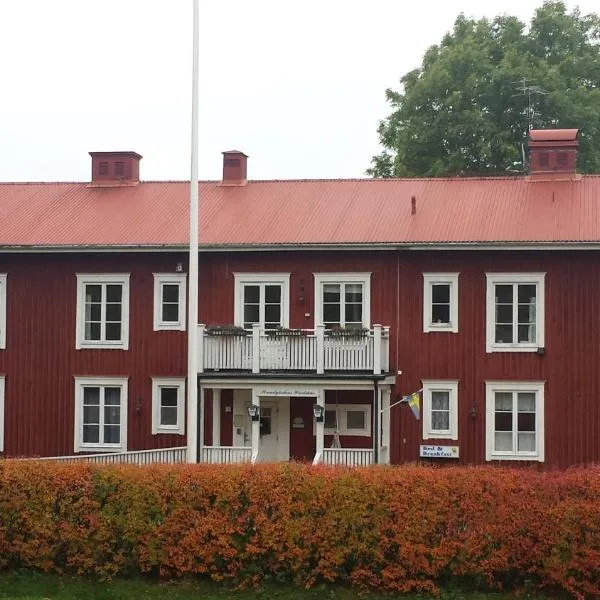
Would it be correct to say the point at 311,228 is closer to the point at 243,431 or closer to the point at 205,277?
the point at 205,277

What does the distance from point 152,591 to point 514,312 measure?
13028 mm

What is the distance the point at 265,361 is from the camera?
96.8 ft

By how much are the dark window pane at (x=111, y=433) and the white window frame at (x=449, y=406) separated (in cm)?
771

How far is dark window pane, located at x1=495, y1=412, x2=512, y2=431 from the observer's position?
29.5 m

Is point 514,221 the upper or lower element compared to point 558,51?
lower

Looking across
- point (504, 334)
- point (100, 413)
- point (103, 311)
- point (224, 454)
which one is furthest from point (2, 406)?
point (504, 334)

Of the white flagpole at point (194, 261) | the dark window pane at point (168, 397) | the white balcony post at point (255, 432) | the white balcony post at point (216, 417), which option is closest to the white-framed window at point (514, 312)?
the white balcony post at point (255, 432)

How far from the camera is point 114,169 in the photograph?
117 ft

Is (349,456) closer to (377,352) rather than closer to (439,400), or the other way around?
(377,352)

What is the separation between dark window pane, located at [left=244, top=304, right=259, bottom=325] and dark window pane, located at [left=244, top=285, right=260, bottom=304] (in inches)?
4.7

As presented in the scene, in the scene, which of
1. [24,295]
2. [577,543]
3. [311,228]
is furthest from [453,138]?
[577,543]

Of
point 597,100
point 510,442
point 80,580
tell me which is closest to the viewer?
point 80,580

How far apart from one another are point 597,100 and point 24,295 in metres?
25.3

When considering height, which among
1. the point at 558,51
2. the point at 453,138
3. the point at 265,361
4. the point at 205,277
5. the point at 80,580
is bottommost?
the point at 80,580
